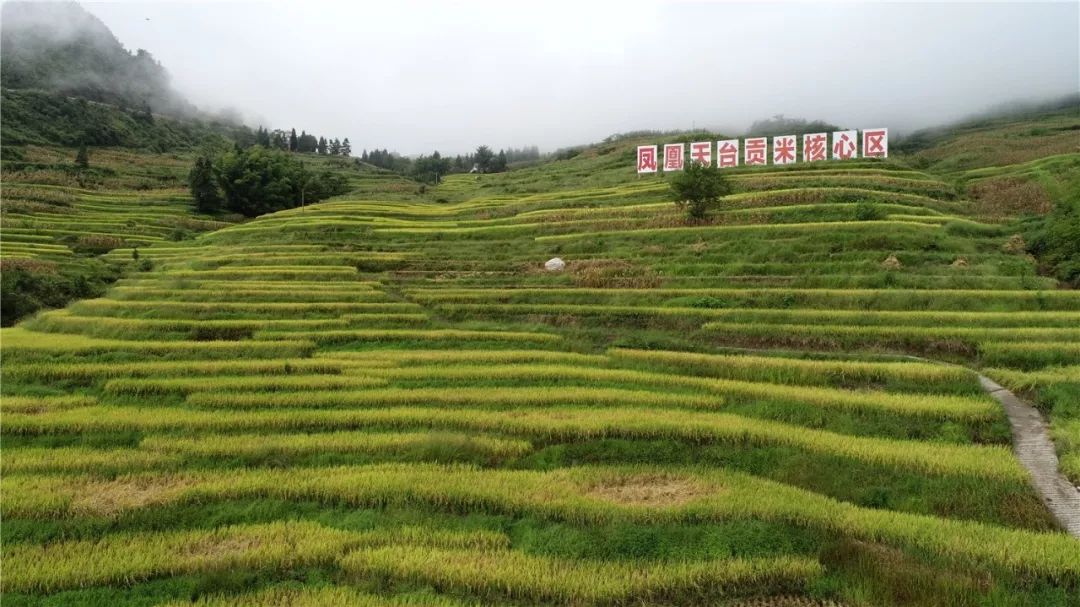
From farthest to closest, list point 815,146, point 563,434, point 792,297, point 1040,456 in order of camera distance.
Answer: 1. point 815,146
2. point 792,297
3. point 563,434
4. point 1040,456

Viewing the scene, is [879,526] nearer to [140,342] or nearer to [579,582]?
[579,582]

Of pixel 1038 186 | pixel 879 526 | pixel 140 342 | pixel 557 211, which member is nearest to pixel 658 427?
pixel 879 526

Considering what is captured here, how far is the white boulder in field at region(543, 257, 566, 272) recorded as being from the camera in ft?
84.1

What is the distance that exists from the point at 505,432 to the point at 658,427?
2774mm

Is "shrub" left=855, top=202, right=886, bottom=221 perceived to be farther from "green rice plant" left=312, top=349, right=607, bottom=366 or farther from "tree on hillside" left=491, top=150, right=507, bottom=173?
"tree on hillside" left=491, top=150, right=507, bottom=173

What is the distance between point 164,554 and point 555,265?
20.3 m

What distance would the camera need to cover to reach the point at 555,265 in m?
25.9

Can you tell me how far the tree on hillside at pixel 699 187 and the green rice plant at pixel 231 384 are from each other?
67.0ft

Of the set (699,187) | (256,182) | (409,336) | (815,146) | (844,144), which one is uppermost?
(844,144)

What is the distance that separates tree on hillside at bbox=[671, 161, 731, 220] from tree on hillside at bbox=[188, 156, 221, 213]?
38623 mm

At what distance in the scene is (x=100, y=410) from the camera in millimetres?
11883

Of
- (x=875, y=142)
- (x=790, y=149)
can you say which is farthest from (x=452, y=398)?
(x=875, y=142)

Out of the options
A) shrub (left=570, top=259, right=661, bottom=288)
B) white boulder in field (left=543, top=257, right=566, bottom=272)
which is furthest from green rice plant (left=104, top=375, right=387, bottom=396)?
white boulder in field (left=543, top=257, right=566, bottom=272)

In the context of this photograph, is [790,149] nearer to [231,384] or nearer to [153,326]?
[231,384]
